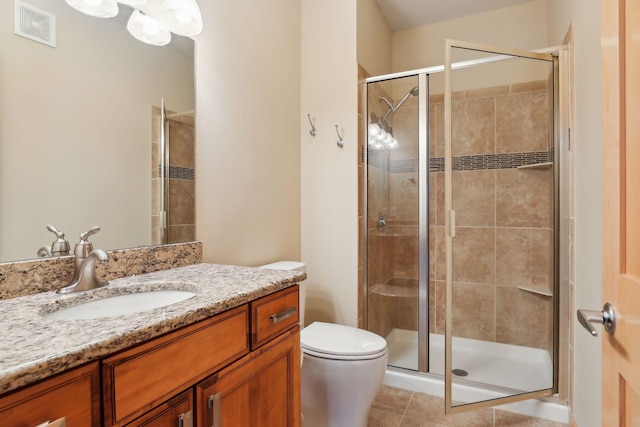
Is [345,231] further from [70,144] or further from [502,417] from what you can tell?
[70,144]

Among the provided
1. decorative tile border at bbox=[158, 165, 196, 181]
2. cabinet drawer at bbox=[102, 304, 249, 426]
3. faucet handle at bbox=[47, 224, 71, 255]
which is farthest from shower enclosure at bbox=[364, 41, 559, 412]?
faucet handle at bbox=[47, 224, 71, 255]

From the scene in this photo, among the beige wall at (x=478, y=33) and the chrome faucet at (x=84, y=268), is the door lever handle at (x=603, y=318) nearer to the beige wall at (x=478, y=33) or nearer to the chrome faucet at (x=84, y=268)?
the chrome faucet at (x=84, y=268)

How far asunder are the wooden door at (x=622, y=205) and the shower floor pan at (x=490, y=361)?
1.37 m

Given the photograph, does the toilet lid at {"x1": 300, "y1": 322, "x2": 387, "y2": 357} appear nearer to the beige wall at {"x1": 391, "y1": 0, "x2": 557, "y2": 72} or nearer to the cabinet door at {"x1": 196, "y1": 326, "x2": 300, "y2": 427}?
the cabinet door at {"x1": 196, "y1": 326, "x2": 300, "y2": 427}

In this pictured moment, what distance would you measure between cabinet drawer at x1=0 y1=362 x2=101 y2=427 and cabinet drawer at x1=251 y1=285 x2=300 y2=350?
1.41 feet

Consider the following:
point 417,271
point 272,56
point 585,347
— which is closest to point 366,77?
point 272,56

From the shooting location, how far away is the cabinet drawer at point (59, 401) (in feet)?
1.52

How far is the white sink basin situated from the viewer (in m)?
0.88

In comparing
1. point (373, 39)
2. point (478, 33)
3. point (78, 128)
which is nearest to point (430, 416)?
point (78, 128)

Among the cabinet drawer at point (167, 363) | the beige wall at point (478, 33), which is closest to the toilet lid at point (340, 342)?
the cabinet drawer at point (167, 363)

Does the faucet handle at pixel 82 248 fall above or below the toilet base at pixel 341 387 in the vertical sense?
above

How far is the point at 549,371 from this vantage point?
6.28 ft

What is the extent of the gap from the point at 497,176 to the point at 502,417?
1440mm

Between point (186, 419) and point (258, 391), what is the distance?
267 mm
